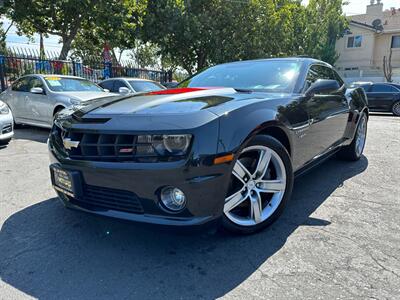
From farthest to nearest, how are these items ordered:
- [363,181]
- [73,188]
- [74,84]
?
1. [74,84]
2. [363,181]
3. [73,188]

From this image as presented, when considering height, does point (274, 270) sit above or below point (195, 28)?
below

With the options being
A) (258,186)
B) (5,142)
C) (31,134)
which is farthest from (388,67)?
(258,186)

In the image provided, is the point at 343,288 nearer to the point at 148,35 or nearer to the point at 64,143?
the point at 64,143

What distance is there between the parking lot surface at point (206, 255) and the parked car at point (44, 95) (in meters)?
3.85

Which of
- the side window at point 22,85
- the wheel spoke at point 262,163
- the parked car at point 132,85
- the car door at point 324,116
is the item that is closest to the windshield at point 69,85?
the side window at point 22,85

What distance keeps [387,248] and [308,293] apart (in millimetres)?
932

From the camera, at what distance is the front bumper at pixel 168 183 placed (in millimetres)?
2027

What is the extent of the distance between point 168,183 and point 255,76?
191cm

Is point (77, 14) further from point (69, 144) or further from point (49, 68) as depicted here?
point (69, 144)

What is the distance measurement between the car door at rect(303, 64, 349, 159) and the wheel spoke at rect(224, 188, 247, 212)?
1.06 metres

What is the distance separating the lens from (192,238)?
2.56m

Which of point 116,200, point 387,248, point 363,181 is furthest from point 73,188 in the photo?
point 363,181

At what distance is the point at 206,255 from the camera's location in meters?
2.33

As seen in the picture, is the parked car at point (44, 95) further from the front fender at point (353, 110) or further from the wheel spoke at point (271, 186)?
the wheel spoke at point (271, 186)
